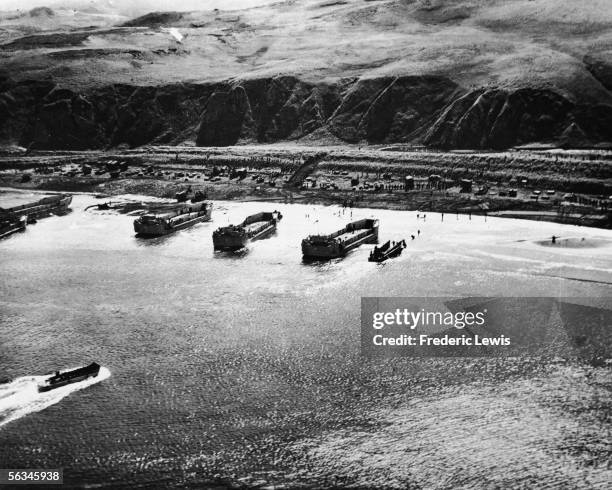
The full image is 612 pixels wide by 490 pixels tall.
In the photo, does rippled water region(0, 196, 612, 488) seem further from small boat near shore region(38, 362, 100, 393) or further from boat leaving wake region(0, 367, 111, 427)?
small boat near shore region(38, 362, 100, 393)

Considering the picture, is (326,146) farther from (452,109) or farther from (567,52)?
(567,52)

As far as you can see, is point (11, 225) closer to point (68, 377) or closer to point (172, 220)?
point (172, 220)

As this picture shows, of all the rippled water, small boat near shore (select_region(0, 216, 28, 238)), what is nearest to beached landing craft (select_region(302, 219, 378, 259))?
the rippled water

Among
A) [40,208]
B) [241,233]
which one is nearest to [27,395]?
[241,233]

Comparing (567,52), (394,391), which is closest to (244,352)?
(394,391)

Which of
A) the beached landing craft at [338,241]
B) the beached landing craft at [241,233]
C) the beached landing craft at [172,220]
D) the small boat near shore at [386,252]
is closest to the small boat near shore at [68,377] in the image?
the beached landing craft at [338,241]

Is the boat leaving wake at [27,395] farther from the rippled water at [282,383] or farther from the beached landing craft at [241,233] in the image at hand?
the beached landing craft at [241,233]

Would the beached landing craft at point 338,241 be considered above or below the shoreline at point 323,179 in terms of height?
above
